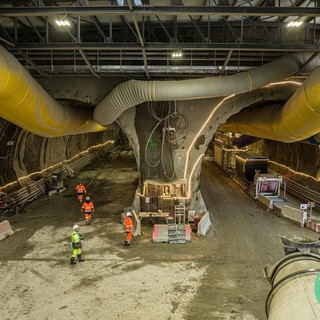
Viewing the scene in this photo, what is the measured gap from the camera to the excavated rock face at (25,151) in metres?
16.6

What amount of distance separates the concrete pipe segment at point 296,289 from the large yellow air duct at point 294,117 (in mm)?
5049

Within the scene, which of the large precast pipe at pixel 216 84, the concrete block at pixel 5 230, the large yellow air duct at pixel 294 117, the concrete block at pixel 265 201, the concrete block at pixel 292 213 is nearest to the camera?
the large yellow air duct at pixel 294 117

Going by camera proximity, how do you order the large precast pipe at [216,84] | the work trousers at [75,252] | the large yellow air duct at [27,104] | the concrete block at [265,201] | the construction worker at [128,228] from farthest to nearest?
the concrete block at [265,201], the construction worker at [128,228], the large precast pipe at [216,84], the work trousers at [75,252], the large yellow air duct at [27,104]

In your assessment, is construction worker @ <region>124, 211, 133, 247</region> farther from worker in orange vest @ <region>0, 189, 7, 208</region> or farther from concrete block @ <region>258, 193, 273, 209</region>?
concrete block @ <region>258, 193, 273, 209</region>

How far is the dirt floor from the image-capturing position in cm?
798

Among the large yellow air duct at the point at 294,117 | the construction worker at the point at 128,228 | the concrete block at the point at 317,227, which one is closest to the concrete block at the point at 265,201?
the concrete block at the point at 317,227

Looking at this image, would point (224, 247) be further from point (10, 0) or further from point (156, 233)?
point (10, 0)

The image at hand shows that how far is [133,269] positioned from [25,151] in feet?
39.5

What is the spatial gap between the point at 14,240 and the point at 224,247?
7.70m

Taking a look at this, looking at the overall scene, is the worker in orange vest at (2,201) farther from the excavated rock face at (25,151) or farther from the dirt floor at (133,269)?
the excavated rock face at (25,151)

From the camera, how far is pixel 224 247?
460 inches

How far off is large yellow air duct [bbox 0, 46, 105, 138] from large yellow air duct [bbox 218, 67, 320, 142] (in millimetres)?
7684

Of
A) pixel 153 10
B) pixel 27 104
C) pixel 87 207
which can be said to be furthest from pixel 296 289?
pixel 87 207

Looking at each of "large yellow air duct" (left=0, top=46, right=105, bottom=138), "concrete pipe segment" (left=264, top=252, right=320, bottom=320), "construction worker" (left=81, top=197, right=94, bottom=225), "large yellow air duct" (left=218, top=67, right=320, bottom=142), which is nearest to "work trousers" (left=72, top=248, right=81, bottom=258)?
"construction worker" (left=81, top=197, right=94, bottom=225)
